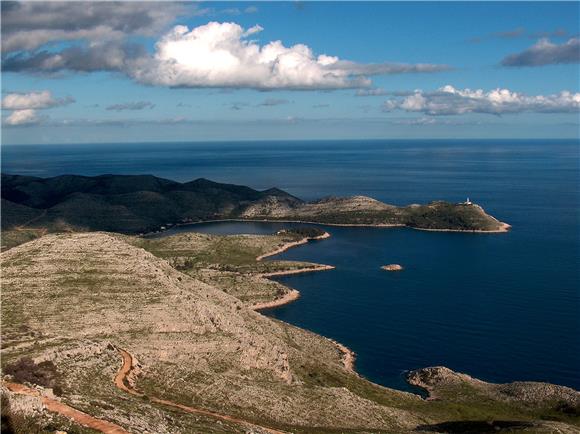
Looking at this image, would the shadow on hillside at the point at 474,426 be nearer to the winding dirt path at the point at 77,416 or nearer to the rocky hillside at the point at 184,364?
the rocky hillside at the point at 184,364

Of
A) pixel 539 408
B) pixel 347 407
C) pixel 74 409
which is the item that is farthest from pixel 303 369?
pixel 74 409

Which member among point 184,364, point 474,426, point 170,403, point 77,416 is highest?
point 77,416

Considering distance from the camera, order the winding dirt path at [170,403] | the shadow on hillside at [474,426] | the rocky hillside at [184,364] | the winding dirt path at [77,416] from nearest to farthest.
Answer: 1. the winding dirt path at [77,416]
2. the winding dirt path at [170,403]
3. the rocky hillside at [184,364]
4. the shadow on hillside at [474,426]

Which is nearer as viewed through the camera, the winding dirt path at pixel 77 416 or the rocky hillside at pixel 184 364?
the winding dirt path at pixel 77 416

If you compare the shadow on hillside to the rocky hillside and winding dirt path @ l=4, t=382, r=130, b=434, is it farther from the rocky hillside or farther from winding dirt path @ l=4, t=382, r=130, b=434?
winding dirt path @ l=4, t=382, r=130, b=434

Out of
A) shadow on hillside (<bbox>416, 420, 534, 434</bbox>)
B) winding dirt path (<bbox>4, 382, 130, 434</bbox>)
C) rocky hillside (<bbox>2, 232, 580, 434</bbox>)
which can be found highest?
winding dirt path (<bbox>4, 382, 130, 434</bbox>)

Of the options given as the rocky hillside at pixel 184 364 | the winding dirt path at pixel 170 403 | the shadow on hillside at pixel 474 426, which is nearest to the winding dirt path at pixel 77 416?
the rocky hillside at pixel 184 364

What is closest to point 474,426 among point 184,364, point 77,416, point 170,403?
point 184,364

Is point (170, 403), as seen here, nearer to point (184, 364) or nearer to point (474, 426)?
point (184, 364)

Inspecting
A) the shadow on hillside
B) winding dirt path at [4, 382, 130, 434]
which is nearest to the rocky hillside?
the shadow on hillside

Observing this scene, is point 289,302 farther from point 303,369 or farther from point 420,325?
point 303,369
